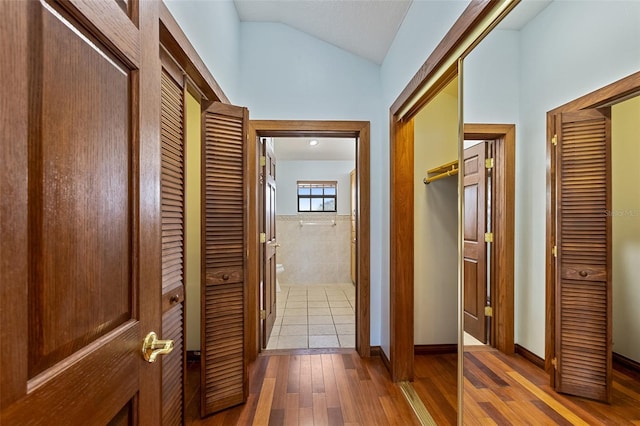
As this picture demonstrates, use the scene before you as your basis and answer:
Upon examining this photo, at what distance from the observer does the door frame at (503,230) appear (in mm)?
1199

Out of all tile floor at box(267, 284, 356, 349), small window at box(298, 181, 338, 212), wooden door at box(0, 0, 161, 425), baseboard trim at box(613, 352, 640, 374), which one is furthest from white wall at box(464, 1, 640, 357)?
small window at box(298, 181, 338, 212)

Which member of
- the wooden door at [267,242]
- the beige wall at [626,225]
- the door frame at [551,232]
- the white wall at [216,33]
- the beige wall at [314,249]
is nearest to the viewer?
the beige wall at [626,225]

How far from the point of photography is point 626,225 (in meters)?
0.73

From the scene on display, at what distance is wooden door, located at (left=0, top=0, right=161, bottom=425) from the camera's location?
0.43 metres

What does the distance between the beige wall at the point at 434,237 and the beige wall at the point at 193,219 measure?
177 cm

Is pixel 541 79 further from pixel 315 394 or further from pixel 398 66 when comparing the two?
pixel 315 394

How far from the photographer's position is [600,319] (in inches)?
32.3

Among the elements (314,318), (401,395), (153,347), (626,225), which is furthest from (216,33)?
(314,318)

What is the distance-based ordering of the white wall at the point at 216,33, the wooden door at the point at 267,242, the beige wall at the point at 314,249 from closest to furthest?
1. the white wall at the point at 216,33
2. the wooden door at the point at 267,242
3. the beige wall at the point at 314,249

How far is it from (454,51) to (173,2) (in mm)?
1277

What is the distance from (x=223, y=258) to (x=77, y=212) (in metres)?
1.33

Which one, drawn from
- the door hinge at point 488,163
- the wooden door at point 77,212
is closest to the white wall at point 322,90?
the door hinge at point 488,163

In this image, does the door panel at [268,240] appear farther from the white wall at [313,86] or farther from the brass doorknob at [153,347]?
the brass doorknob at [153,347]

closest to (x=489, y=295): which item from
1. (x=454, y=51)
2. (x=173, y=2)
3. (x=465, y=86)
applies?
(x=465, y=86)
